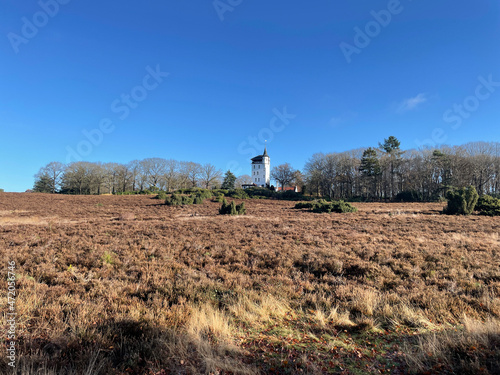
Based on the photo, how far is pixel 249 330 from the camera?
3.81 m

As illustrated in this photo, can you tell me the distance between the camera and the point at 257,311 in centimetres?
434

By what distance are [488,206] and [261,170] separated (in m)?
78.4

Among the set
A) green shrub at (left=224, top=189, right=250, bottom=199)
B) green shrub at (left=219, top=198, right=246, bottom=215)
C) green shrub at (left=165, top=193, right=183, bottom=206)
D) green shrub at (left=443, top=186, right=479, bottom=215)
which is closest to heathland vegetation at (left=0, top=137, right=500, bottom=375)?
green shrub at (left=219, top=198, right=246, bottom=215)

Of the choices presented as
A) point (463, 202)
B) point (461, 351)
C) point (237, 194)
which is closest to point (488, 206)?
point (463, 202)

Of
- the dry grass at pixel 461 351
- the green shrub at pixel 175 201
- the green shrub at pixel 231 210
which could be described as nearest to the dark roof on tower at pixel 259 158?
the green shrub at pixel 175 201

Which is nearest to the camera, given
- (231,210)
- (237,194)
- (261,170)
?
(231,210)

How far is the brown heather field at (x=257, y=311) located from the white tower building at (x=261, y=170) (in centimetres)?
8715

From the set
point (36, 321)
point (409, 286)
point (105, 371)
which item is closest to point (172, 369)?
point (105, 371)

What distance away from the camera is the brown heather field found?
288cm

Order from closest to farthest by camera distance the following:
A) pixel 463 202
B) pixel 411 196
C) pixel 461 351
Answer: pixel 461 351 → pixel 463 202 → pixel 411 196

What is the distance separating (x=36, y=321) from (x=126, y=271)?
10.00ft

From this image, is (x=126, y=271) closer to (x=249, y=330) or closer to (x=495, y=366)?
(x=249, y=330)

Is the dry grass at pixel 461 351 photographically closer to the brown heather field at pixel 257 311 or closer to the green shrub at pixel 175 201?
the brown heather field at pixel 257 311

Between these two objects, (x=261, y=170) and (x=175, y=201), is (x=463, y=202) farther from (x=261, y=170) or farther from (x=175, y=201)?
(x=261, y=170)
